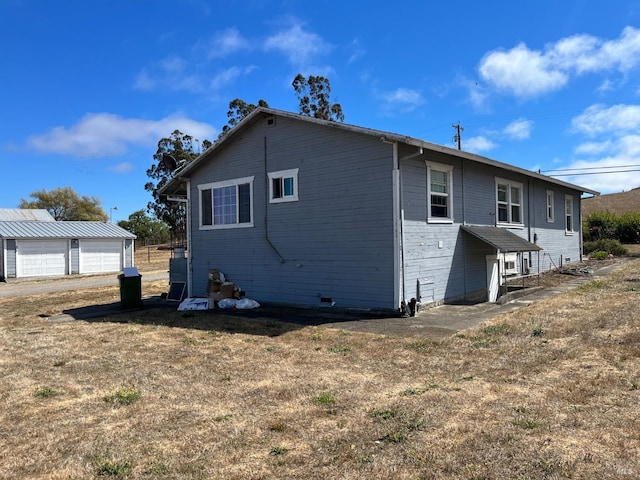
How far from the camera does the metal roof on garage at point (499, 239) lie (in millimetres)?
11617

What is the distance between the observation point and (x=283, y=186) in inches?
472

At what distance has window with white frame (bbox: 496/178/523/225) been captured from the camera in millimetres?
14445

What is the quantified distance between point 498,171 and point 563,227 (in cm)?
778

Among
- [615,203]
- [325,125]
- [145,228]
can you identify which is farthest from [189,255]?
[615,203]

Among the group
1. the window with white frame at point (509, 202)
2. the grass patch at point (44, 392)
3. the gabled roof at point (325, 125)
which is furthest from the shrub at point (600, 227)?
the grass patch at point (44, 392)

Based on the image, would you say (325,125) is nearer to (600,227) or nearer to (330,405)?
(330,405)

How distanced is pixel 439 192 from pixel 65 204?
218ft

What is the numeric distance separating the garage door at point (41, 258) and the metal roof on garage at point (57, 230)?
0.56 metres

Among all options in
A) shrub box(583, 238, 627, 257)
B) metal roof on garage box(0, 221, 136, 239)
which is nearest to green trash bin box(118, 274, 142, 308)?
metal roof on garage box(0, 221, 136, 239)

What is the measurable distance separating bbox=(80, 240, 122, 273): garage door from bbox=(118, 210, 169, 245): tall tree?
24.9 m

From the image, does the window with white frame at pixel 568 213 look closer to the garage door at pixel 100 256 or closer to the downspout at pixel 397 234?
the downspout at pixel 397 234

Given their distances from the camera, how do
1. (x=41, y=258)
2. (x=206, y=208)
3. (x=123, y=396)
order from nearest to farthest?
(x=123, y=396) → (x=206, y=208) → (x=41, y=258)

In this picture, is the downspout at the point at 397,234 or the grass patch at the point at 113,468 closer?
the grass patch at the point at 113,468

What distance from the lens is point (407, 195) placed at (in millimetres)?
10180
